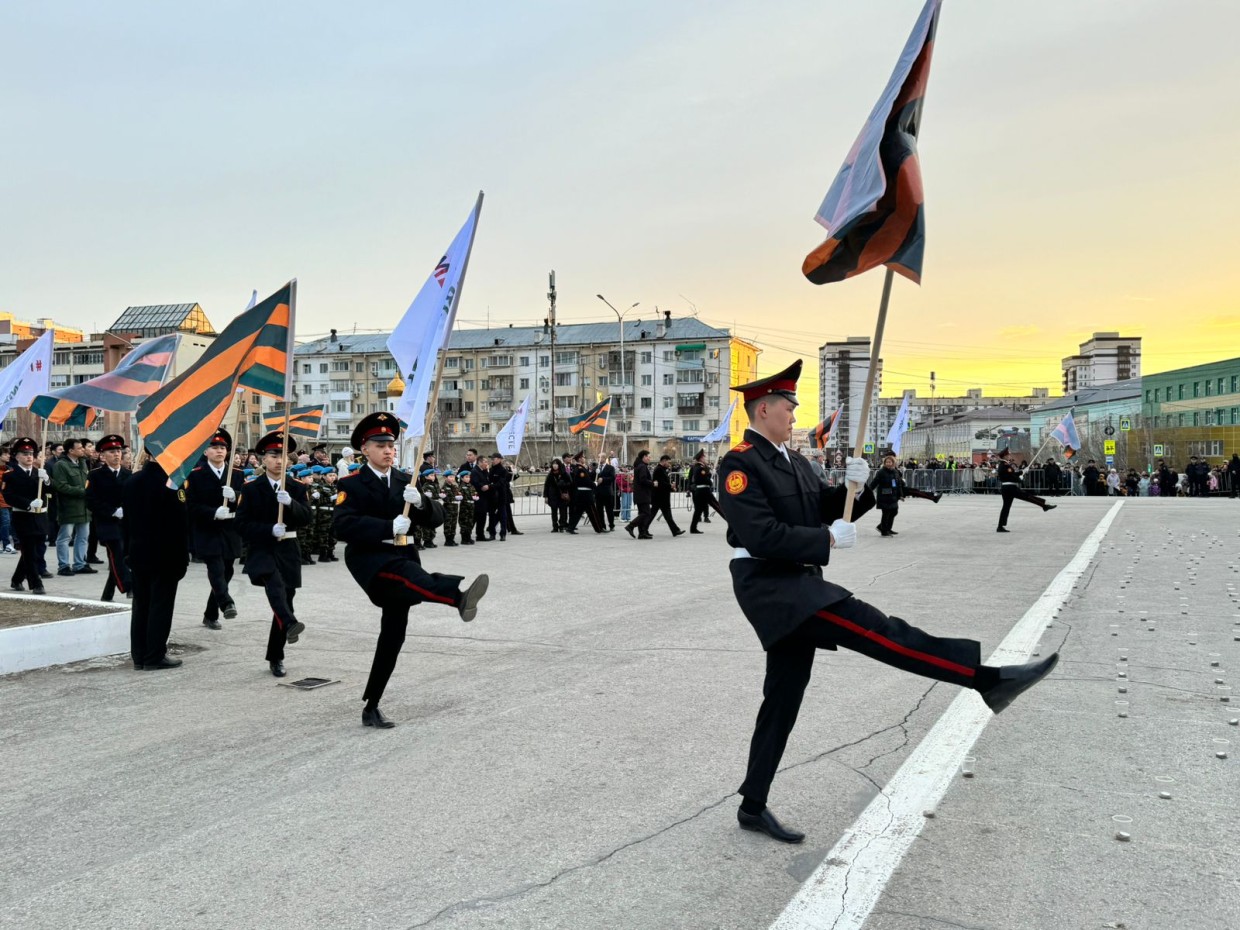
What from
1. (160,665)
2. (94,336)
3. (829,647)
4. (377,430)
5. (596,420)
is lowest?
(160,665)

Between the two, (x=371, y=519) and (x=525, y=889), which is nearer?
(x=525, y=889)

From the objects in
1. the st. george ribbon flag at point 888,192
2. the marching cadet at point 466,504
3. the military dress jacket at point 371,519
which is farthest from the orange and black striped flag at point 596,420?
the st. george ribbon flag at point 888,192

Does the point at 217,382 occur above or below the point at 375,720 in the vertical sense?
above

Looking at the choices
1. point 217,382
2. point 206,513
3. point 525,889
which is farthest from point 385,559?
point 206,513

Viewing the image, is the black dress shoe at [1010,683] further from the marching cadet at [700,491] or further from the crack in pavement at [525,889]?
the marching cadet at [700,491]

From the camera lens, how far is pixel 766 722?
4.30 metres

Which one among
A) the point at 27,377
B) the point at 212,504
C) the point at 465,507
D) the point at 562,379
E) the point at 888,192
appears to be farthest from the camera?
the point at 562,379

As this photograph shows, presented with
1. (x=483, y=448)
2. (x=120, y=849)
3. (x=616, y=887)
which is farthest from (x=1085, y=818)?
(x=483, y=448)

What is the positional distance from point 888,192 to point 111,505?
407 inches

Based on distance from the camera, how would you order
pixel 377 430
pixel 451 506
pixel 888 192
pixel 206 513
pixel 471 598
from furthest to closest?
1. pixel 451 506
2. pixel 206 513
3. pixel 377 430
4. pixel 471 598
5. pixel 888 192

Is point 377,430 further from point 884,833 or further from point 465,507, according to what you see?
point 465,507

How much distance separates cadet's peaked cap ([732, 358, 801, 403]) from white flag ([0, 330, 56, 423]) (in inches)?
524

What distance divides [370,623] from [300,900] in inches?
257

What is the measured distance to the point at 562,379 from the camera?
101125 mm
